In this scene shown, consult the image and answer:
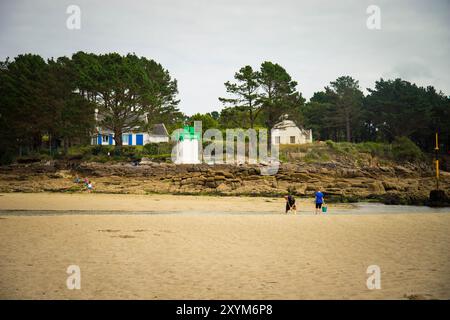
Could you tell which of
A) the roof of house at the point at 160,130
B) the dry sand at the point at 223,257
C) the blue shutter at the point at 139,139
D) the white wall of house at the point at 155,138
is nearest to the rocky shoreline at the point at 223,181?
the dry sand at the point at 223,257

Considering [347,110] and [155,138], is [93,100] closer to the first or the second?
[155,138]

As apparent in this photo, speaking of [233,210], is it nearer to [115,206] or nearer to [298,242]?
[115,206]

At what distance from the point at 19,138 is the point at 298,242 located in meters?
55.0

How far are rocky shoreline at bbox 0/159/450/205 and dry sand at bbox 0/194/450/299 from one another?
45.4 feet

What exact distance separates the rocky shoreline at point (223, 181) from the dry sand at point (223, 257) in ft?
45.4

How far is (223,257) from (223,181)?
24.9 m

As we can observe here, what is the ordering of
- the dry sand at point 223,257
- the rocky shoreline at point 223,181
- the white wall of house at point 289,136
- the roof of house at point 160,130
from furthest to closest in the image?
the white wall of house at point 289,136
the roof of house at point 160,130
the rocky shoreline at point 223,181
the dry sand at point 223,257

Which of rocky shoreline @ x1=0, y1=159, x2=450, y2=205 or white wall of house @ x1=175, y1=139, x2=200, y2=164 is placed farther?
white wall of house @ x1=175, y1=139, x2=200, y2=164

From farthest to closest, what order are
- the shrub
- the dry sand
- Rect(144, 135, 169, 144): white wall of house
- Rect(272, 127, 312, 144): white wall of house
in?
Rect(272, 127, 312, 144): white wall of house < Rect(144, 135, 169, 144): white wall of house < the shrub < the dry sand

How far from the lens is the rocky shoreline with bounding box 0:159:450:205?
3244 cm

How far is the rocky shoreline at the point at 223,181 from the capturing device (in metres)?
32.4

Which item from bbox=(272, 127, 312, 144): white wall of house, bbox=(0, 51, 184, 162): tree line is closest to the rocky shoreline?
bbox=(0, 51, 184, 162): tree line

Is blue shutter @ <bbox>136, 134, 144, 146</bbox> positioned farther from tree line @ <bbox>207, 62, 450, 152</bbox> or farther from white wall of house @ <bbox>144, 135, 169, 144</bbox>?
tree line @ <bbox>207, 62, 450, 152</bbox>

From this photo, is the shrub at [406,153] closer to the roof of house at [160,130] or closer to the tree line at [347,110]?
the tree line at [347,110]
